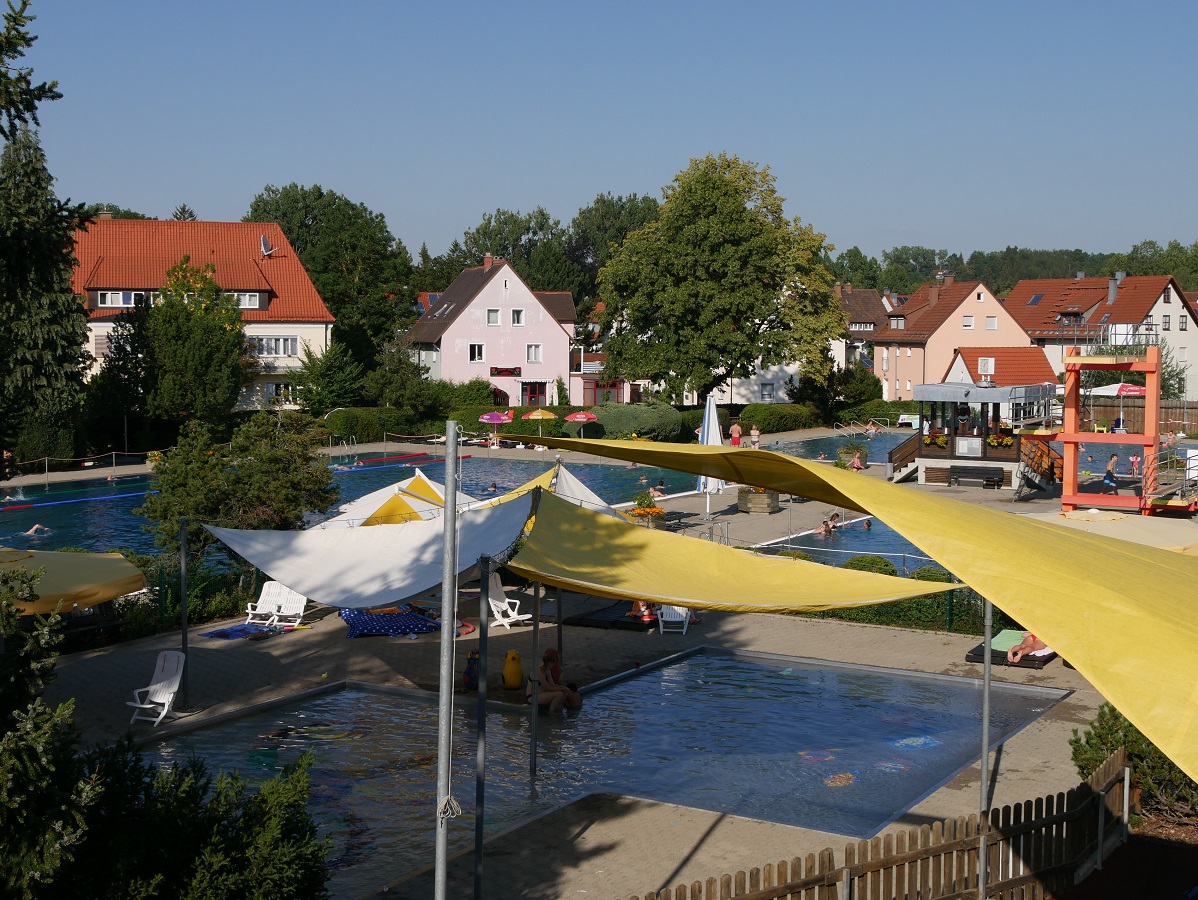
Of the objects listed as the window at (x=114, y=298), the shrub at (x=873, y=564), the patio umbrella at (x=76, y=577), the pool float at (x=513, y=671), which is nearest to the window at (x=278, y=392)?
the window at (x=114, y=298)

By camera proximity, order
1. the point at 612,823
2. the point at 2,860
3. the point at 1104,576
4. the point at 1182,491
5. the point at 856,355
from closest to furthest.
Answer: the point at 2,860 < the point at 1104,576 < the point at 612,823 < the point at 1182,491 < the point at 856,355

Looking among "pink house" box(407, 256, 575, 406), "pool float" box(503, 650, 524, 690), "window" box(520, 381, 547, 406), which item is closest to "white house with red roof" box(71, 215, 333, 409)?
"pink house" box(407, 256, 575, 406)

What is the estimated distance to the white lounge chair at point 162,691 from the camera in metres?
14.7

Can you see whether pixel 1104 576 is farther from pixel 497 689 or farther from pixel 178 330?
pixel 178 330

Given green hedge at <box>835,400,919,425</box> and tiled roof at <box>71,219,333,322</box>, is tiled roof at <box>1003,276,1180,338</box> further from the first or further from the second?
tiled roof at <box>71,219,333,322</box>

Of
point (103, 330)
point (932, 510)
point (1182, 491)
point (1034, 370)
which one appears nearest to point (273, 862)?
point (932, 510)

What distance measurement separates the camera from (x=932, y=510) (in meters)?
7.80

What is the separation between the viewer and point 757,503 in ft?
116

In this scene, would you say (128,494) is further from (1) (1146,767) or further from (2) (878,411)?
(2) (878,411)

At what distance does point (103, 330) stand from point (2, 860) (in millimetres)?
58736

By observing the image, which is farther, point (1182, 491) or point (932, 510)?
point (1182, 491)

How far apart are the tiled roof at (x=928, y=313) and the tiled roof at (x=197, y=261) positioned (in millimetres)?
A: 37837

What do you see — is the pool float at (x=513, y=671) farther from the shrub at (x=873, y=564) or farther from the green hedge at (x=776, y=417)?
the green hedge at (x=776, y=417)

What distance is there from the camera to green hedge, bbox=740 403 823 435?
2443 inches
